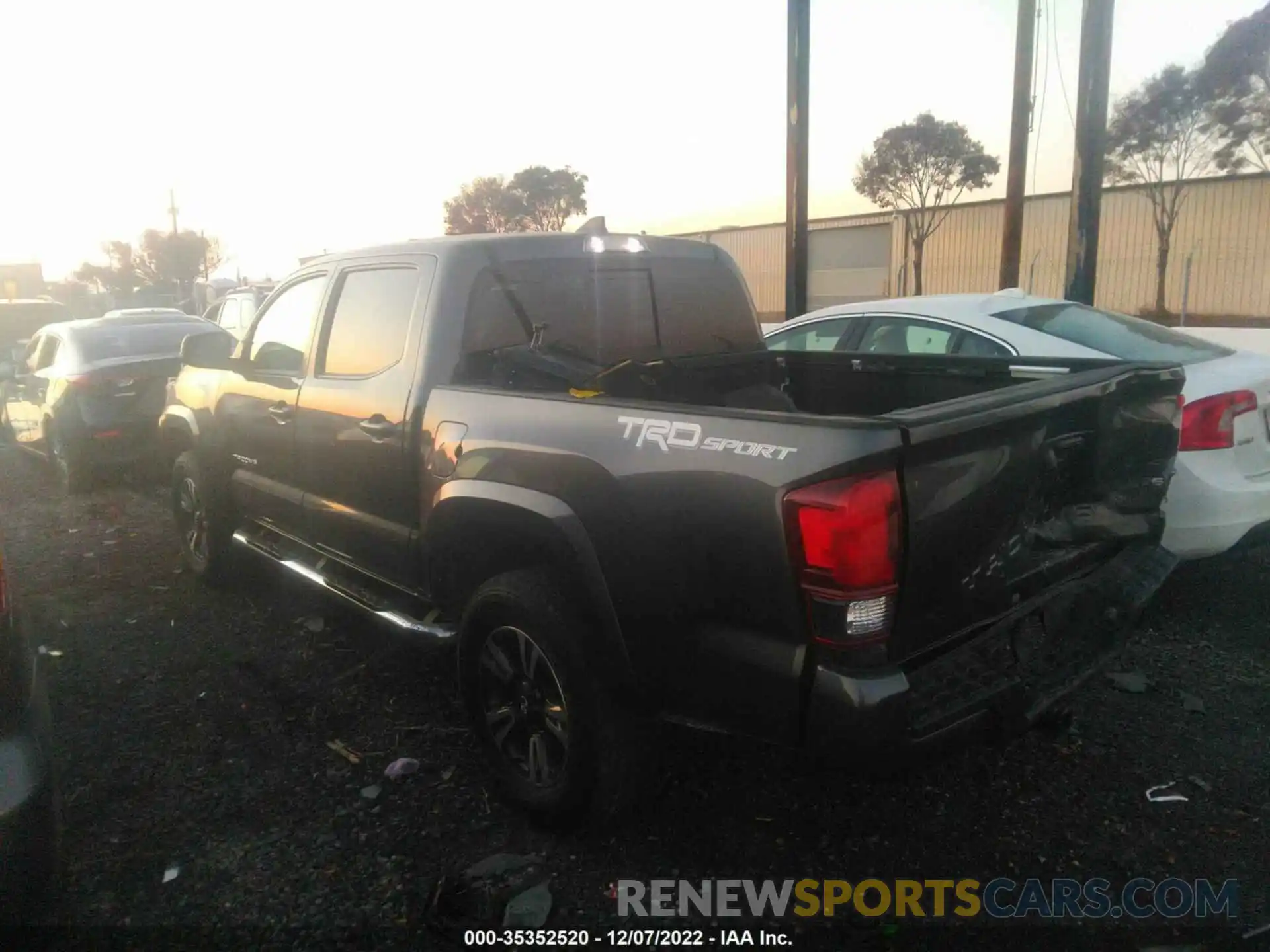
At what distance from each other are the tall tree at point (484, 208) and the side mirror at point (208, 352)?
129ft

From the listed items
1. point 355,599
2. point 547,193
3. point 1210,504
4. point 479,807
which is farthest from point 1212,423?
point 547,193

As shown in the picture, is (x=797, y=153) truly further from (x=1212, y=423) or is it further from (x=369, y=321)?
(x=369, y=321)

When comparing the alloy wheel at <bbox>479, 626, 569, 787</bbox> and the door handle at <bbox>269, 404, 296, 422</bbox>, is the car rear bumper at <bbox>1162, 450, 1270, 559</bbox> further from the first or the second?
the door handle at <bbox>269, 404, 296, 422</bbox>

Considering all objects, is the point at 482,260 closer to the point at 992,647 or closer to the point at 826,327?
the point at 992,647

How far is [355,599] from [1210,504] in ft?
13.2

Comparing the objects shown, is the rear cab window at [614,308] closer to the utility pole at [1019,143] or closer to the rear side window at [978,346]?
the rear side window at [978,346]

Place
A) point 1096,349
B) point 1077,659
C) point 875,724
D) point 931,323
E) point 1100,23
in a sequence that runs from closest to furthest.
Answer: point 875,724
point 1077,659
point 1096,349
point 931,323
point 1100,23

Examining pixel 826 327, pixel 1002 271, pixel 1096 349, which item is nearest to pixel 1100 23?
pixel 1002 271

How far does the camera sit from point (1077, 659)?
301cm

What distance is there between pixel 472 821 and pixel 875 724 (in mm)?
1670

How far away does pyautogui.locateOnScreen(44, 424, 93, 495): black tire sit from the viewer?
8312 mm

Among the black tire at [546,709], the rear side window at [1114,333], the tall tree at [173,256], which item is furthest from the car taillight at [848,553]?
the tall tree at [173,256]

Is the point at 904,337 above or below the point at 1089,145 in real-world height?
below

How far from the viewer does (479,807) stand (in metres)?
3.43
